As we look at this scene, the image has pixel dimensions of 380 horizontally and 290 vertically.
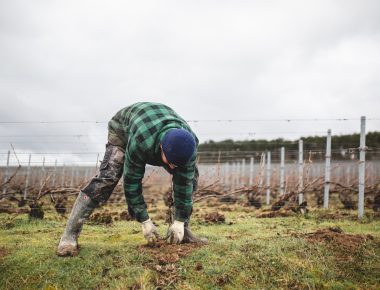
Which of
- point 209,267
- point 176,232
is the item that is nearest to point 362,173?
point 176,232

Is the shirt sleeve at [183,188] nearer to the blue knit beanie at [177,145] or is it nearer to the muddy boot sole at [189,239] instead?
the muddy boot sole at [189,239]

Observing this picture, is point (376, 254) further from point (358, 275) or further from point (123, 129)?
point (123, 129)

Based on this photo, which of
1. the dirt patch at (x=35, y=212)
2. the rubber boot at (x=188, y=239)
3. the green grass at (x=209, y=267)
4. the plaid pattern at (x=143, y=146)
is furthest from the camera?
the dirt patch at (x=35, y=212)

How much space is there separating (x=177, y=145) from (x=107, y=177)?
3.80 feet

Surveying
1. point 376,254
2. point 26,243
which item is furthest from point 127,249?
point 376,254

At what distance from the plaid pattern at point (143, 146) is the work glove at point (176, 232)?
0.08 m

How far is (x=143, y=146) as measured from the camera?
3.34m

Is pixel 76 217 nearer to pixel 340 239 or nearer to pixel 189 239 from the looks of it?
pixel 189 239

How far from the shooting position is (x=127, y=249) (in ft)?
12.9

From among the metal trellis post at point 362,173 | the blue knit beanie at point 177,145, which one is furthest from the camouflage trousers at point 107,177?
the metal trellis post at point 362,173

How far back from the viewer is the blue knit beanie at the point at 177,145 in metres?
3.06

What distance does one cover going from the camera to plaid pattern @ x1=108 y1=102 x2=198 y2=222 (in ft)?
11.1

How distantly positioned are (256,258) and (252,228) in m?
2.49

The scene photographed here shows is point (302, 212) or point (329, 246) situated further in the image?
point (302, 212)
